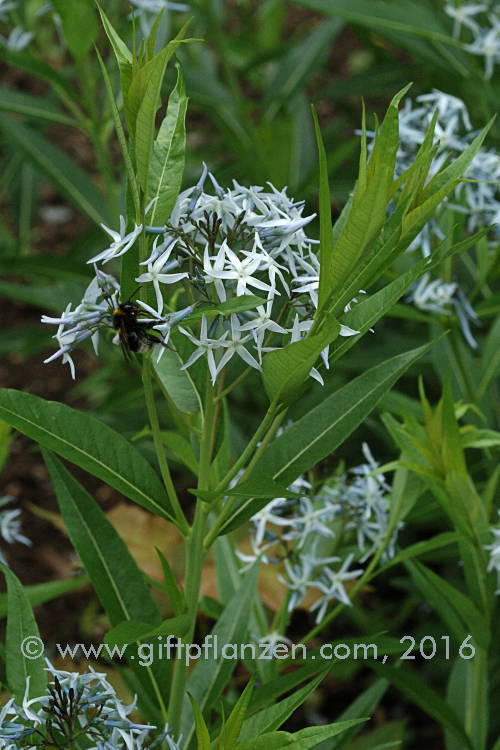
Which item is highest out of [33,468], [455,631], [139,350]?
[139,350]

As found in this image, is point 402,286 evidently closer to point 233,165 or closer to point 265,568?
point 265,568

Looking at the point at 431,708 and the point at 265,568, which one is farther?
the point at 265,568

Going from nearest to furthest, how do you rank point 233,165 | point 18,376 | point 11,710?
1. point 11,710
2. point 233,165
3. point 18,376

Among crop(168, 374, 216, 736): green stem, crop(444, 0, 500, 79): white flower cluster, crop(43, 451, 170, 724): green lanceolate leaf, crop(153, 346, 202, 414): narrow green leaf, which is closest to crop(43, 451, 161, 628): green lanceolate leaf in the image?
→ crop(43, 451, 170, 724): green lanceolate leaf

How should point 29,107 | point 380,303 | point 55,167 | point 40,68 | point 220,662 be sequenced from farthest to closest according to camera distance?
point 55,167
point 29,107
point 40,68
point 220,662
point 380,303

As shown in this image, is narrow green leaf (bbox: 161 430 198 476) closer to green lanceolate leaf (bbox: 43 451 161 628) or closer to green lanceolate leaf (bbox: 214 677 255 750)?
green lanceolate leaf (bbox: 43 451 161 628)

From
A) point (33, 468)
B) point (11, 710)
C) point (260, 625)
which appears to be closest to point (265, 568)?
point (260, 625)

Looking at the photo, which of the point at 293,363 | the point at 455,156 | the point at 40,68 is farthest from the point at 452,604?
the point at 40,68

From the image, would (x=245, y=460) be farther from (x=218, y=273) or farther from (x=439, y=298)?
(x=439, y=298)
